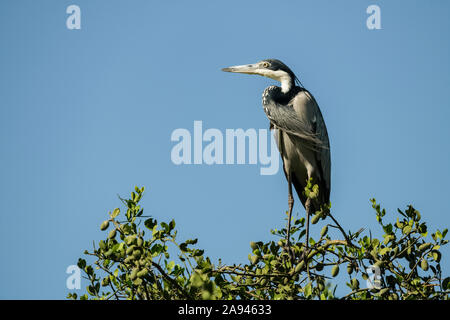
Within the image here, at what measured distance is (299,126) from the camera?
5.50 metres

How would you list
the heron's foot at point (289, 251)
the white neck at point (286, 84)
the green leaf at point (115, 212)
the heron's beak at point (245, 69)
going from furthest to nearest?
the heron's beak at point (245, 69)
the white neck at point (286, 84)
the heron's foot at point (289, 251)
the green leaf at point (115, 212)

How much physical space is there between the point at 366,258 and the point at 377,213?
1.31ft

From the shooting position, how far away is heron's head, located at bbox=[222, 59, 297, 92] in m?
6.00

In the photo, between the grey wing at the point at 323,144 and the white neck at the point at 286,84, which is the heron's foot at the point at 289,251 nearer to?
the grey wing at the point at 323,144

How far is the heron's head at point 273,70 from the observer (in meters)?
6.00

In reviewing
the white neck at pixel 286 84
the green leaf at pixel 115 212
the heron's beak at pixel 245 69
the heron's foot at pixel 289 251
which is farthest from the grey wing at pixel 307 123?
the green leaf at pixel 115 212

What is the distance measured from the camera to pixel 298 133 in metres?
5.50

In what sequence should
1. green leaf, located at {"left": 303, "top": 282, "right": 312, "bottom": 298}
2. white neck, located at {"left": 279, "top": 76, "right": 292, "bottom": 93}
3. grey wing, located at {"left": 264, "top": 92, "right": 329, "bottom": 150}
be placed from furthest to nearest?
white neck, located at {"left": 279, "top": 76, "right": 292, "bottom": 93} < grey wing, located at {"left": 264, "top": 92, "right": 329, "bottom": 150} < green leaf, located at {"left": 303, "top": 282, "right": 312, "bottom": 298}

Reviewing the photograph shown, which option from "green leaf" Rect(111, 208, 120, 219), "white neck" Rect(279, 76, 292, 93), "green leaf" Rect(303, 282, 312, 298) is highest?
"white neck" Rect(279, 76, 292, 93)

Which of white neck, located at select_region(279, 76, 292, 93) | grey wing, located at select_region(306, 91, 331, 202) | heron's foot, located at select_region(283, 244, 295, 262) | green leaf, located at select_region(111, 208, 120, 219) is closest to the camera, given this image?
green leaf, located at select_region(111, 208, 120, 219)

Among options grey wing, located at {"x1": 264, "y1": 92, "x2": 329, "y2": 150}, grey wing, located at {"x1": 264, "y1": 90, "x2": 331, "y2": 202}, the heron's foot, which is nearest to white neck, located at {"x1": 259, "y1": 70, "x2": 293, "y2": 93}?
grey wing, located at {"x1": 264, "y1": 90, "x2": 331, "y2": 202}

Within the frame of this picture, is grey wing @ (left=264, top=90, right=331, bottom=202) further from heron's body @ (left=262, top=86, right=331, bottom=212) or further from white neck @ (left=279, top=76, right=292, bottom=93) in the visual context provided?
white neck @ (left=279, top=76, right=292, bottom=93)

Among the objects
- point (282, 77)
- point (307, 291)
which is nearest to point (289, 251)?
point (307, 291)
